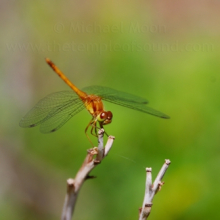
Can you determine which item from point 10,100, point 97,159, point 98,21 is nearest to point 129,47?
point 98,21

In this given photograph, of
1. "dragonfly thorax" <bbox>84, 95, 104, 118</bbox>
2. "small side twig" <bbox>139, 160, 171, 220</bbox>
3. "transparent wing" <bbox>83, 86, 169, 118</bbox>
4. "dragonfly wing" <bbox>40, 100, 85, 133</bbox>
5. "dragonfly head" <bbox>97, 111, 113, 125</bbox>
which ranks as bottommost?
"small side twig" <bbox>139, 160, 171, 220</bbox>

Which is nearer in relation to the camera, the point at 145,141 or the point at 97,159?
the point at 97,159

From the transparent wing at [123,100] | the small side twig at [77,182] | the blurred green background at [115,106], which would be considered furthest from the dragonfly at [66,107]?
the small side twig at [77,182]

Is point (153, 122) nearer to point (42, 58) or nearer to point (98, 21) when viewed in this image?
point (42, 58)

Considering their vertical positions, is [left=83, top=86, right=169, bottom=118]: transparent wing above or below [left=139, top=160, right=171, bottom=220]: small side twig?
above

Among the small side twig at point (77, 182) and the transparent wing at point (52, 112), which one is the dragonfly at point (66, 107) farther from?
the small side twig at point (77, 182)

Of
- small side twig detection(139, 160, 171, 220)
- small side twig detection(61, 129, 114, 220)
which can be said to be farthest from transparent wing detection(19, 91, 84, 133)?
small side twig detection(139, 160, 171, 220)

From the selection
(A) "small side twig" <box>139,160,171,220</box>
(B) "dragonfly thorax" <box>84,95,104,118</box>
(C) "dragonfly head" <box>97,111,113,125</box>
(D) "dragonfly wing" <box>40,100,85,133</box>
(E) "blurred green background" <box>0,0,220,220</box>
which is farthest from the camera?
(E) "blurred green background" <box>0,0,220,220</box>

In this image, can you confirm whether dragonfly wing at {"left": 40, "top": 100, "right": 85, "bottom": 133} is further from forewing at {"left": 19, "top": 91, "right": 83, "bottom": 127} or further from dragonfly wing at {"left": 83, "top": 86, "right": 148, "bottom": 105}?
dragonfly wing at {"left": 83, "top": 86, "right": 148, "bottom": 105}

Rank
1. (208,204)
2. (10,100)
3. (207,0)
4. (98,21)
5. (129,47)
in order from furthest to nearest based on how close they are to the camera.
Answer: (207,0) → (98,21) → (129,47) → (10,100) → (208,204)
